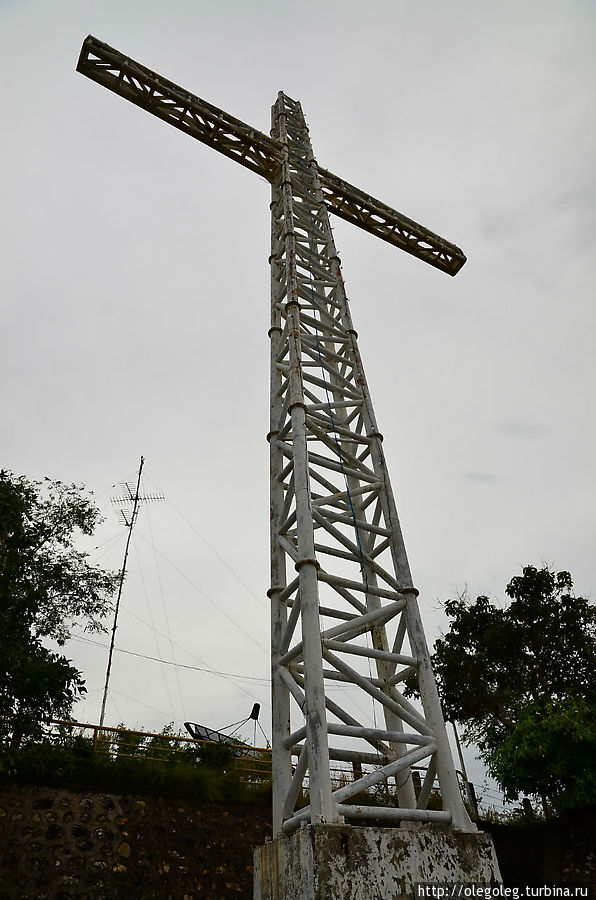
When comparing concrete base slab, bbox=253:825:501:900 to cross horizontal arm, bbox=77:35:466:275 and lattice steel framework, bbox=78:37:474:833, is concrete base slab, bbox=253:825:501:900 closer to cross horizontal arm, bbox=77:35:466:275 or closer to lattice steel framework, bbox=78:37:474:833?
lattice steel framework, bbox=78:37:474:833

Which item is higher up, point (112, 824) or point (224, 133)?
point (224, 133)

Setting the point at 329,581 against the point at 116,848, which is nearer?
the point at 329,581

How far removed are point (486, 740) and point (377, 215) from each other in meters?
10.9

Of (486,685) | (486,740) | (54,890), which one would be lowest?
(54,890)

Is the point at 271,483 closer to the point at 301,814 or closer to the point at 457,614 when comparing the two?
the point at 301,814

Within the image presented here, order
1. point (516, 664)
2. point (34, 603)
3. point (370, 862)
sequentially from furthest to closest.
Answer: point (516, 664)
point (34, 603)
point (370, 862)

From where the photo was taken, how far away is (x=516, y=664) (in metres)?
12.9

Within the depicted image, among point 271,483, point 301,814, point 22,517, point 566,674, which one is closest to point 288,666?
point 301,814

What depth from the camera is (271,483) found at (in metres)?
6.16

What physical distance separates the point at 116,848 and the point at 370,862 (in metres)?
6.92

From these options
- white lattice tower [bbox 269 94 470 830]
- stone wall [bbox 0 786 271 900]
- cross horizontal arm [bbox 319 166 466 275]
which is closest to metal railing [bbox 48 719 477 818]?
stone wall [bbox 0 786 271 900]

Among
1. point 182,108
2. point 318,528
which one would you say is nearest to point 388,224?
point 182,108

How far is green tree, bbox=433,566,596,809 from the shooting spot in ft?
35.1

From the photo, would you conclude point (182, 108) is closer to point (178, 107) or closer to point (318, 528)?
point (178, 107)
